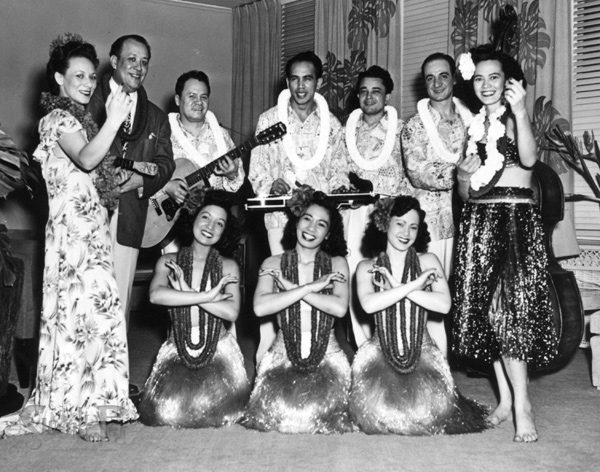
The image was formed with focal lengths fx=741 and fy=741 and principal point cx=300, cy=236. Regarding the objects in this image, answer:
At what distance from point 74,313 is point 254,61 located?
486 centimetres

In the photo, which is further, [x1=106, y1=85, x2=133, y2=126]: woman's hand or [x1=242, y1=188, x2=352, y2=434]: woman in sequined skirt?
[x1=242, y1=188, x2=352, y2=434]: woman in sequined skirt

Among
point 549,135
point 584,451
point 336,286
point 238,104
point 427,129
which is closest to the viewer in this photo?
point 584,451

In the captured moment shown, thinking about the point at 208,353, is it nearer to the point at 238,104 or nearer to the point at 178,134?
the point at 178,134

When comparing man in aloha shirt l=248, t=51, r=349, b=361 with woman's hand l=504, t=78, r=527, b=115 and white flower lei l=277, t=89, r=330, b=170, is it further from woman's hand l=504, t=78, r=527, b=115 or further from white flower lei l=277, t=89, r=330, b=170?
woman's hand l=504, t=78, r=527, b=115

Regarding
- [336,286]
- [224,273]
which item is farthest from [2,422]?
[336,286]

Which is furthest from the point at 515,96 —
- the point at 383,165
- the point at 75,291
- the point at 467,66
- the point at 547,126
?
the point at 547,126

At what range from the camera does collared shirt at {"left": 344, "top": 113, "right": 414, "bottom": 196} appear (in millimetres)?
4145

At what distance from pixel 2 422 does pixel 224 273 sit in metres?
1.09

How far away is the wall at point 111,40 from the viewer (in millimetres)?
6230

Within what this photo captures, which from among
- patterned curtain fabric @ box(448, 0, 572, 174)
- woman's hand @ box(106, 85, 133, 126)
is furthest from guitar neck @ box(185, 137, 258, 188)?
patterned curtain fabric @ box(448, 0, 572, 174)

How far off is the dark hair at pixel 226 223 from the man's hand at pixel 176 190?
1.25ft

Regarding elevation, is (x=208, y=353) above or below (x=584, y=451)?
above

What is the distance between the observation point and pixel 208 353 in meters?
3.17

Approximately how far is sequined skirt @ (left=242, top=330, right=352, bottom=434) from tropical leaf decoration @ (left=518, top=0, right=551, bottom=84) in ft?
9.18
